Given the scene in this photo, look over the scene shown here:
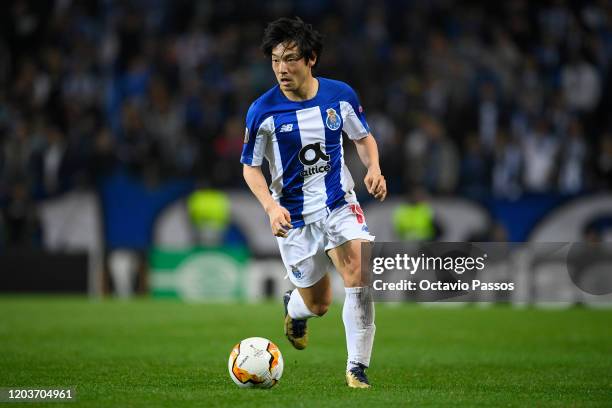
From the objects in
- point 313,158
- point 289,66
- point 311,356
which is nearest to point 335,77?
point 311,356

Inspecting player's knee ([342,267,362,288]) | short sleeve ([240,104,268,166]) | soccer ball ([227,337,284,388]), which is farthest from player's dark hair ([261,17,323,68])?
soccer ball ([227,337,284,388])

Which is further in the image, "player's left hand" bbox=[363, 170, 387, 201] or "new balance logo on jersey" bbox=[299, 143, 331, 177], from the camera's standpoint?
"new balance logo on jersey" bbox=[299, 143, 331, 177]

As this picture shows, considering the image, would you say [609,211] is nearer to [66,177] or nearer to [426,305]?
[426,305]

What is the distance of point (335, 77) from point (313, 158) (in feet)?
41.0

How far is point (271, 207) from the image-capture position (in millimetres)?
7031

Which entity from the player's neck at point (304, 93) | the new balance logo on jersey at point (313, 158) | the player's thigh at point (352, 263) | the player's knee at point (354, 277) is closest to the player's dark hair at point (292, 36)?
the player's neck at point (304, 93)

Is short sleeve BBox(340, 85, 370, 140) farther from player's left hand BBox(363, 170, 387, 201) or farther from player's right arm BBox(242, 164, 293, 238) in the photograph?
player's right arm BBox(242, 164, 293, 238)

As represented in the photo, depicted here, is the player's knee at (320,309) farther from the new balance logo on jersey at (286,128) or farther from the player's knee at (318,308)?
the new balance logo on jersey at (286,128)

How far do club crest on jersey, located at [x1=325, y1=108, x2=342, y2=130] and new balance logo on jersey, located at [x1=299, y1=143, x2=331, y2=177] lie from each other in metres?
0.16

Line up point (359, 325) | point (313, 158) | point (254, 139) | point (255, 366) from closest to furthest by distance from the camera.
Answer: point (255, 366) < point (359, 325) < point (254, 139) < point (313, 158)

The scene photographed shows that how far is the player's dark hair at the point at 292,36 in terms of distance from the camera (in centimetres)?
719

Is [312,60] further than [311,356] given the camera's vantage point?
No

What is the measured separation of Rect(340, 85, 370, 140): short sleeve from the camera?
24.7 feet

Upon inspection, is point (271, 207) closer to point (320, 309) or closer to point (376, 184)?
point (376, 184)
